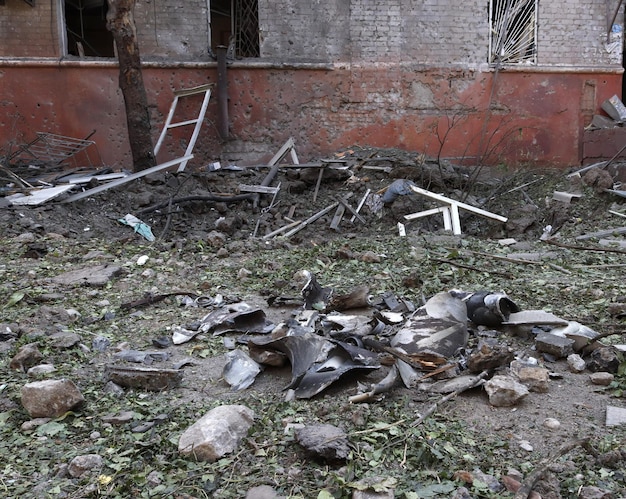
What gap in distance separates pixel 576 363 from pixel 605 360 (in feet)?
0.42

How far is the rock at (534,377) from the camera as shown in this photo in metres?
2.54

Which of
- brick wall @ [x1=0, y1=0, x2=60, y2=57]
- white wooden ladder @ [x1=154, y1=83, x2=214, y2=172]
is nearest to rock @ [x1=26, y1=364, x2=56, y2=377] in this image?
white wooden ladder @ [x1=154, y1=83, x2=214, y2=172]

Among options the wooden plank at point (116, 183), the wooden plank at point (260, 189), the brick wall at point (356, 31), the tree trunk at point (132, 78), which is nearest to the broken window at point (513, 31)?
the brick wall at point (356, 31)

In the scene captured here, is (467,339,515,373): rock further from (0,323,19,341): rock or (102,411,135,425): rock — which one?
(0,323,19,341): rock

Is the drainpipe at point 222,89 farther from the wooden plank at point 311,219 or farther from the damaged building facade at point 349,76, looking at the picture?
the wooden plank at point 311,219

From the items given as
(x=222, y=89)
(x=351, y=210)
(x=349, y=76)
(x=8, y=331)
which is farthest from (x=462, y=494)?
(x=349, y=76)

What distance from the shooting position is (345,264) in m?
5.07

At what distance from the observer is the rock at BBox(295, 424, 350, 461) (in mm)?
2000

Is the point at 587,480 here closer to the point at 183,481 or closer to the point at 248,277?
the point at 183,481

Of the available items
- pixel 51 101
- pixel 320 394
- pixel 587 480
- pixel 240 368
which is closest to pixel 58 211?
pixel 51 101

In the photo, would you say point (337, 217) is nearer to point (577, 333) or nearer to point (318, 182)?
point (318, 182)

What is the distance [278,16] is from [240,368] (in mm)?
8311

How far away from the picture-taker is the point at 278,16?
9852 mm

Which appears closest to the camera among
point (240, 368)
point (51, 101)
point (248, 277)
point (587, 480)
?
point (587, 480)
